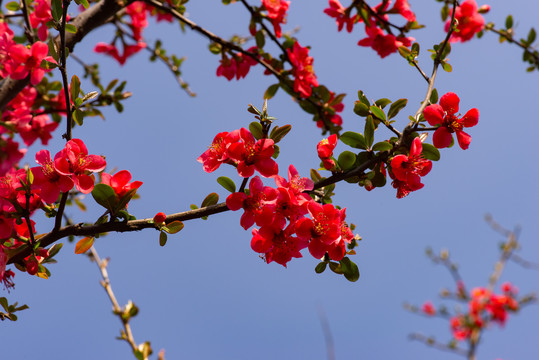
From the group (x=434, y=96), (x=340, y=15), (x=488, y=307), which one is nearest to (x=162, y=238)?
(x=434, y=96)

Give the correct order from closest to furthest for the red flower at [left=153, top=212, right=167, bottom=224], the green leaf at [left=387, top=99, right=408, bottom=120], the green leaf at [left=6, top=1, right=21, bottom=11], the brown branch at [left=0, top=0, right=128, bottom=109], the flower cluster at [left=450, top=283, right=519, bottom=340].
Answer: the red flower at [left=153, top=212, right=167, bottom=224] < the green leaf at [left=387, top=99, right=408, bottom=120] < the brown branch at [left=0, top=0, right=128, bottom=109] < the green leaf at [left=6, top=1, right=21, bottom=11] < the flower cluster at [left=450, top=283, right=519, bottom=340]

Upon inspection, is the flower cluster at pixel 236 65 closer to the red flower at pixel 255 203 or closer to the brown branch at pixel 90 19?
the brown branch at pixel 90 19

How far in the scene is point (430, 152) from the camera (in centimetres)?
111

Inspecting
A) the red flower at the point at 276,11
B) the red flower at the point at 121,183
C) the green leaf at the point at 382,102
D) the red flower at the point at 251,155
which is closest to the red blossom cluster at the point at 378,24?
the red flower at the point at 276,11

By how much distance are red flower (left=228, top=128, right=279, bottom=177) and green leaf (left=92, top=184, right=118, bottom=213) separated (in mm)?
307

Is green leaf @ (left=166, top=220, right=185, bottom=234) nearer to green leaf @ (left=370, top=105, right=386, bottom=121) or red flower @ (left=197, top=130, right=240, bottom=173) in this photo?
red flower @ (left=197, top=130, right=240, bottom=173)

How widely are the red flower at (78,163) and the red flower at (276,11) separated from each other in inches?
56.3

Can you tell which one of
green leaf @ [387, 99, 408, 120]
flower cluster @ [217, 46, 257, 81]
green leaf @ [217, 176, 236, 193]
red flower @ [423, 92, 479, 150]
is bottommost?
green leaf @ [217, 176, 236, 193]

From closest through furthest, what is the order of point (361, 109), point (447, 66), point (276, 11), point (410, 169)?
1. point (410, 169)
2. point (361, 109)
3. point (447, 66)
4. point (276, 11)

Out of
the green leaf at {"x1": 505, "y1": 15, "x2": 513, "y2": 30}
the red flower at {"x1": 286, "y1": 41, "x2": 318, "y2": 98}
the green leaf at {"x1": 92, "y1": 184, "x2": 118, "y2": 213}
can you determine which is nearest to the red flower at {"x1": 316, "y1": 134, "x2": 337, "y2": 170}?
the green leaf at {"x1": 92, "y1": 184, "x2": 118, "y2": 213}

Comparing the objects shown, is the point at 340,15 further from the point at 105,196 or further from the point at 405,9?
the point at 105,196

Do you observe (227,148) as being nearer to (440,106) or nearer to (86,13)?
(440,106)

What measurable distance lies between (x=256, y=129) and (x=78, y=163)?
472 mm

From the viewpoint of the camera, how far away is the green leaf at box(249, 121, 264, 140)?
1037mm
